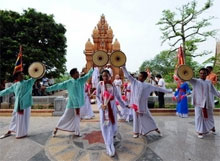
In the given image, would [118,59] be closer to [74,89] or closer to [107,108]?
[107,108]

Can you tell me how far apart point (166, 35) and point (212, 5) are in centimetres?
459

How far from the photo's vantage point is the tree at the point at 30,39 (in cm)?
1212

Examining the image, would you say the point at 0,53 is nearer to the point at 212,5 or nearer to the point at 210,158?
the point at 210,158

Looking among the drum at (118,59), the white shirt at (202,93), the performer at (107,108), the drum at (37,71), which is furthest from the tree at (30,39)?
the white shirt at (202,93)

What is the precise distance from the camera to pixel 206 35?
45.1 feet

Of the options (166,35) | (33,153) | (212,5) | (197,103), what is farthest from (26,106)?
(212,5)

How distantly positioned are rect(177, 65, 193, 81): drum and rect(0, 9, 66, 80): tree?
11.6 m

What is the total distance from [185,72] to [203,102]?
0.94 meters

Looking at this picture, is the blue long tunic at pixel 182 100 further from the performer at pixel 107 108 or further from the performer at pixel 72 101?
the performer at pixel 72 101

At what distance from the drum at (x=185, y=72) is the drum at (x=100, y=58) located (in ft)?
6.28

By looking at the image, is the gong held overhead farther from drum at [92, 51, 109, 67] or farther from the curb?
the curb

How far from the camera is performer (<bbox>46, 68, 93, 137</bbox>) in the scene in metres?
4.16

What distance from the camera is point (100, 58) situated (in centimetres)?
387

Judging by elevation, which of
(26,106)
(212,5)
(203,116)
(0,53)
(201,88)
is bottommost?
(203,116)
